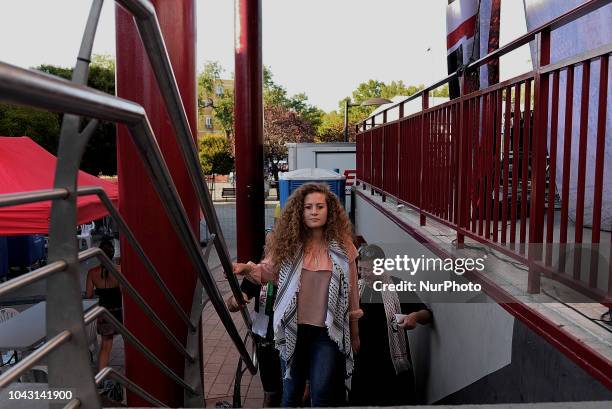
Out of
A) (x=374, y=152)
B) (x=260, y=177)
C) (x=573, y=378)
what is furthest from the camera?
(x=260, y=177)

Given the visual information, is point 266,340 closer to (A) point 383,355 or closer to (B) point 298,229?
(A) point 383,355

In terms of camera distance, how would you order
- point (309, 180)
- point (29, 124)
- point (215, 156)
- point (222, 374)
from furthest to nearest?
1. point (215, 156)
2. point (29, 124)
3. point (309, 180)
4. point (222, 374)

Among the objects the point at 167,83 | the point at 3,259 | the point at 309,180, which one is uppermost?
the point at 167,83

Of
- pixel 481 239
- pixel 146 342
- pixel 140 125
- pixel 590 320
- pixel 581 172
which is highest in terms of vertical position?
pixel 140 125

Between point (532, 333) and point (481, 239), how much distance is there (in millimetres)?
900

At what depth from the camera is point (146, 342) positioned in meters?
2.79

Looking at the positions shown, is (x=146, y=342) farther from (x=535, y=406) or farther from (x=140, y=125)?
(x=535, y=406)

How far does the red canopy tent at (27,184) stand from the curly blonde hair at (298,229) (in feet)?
9.44

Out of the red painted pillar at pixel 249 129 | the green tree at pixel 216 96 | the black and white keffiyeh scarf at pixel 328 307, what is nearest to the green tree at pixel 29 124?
the red painted pillar at pixel 249 129

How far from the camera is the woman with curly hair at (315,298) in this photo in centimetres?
293

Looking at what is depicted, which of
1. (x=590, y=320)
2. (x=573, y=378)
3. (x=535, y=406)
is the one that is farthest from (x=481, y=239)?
(x=535, y=406)

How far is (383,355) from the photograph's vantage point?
3467 mm

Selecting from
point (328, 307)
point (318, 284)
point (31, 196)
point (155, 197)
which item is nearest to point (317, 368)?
point (328, 307)

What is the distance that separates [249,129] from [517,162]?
667cm
